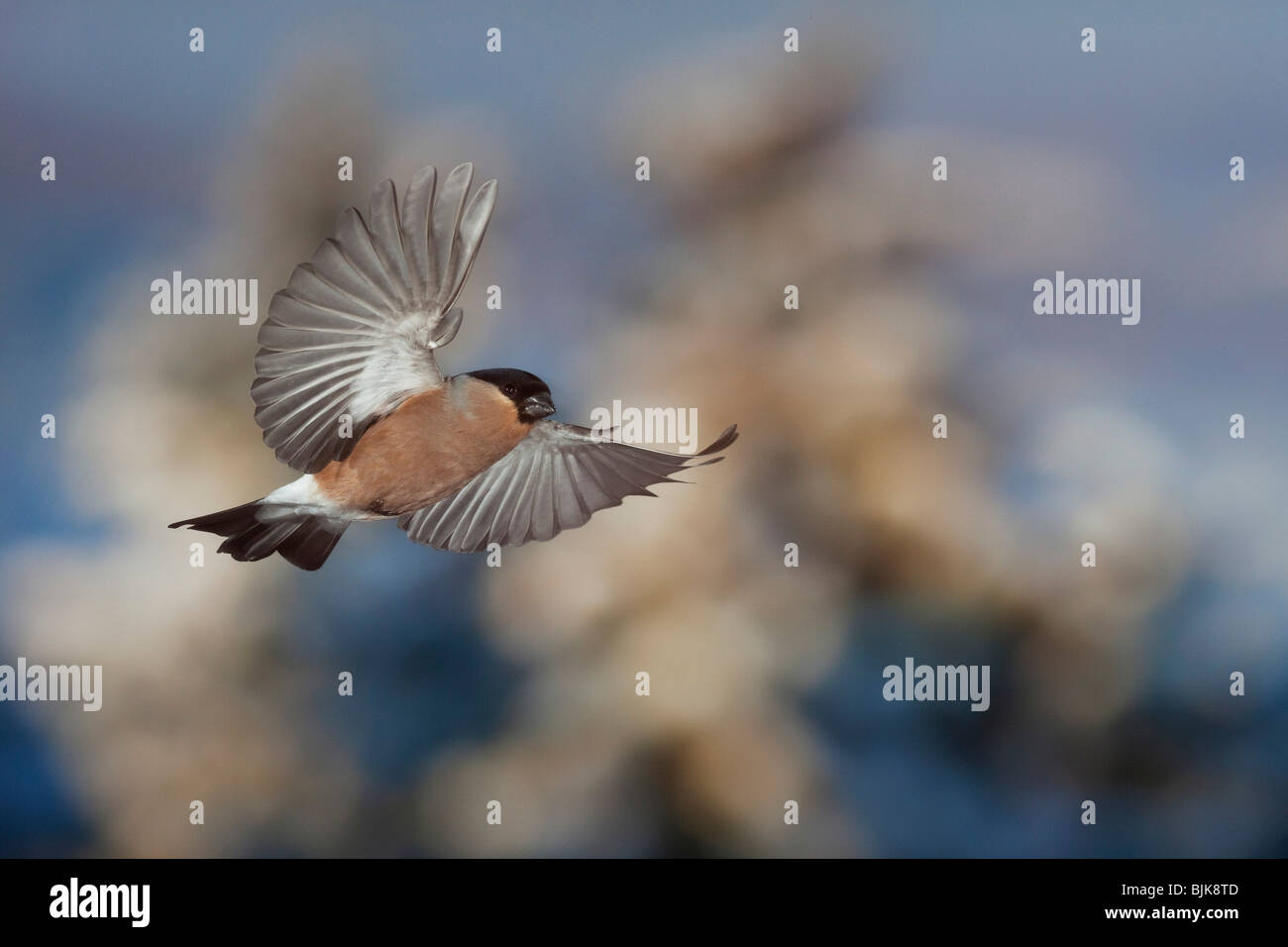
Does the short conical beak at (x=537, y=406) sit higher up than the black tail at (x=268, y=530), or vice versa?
the short conical beak at (x=537, y=406)

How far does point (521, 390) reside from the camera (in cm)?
180

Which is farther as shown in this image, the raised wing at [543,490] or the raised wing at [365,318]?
the raised wing at [543,490]

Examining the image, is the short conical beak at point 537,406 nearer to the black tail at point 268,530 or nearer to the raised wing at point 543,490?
the raised wing at point 543,490

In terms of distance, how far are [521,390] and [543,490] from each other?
0.21 metres

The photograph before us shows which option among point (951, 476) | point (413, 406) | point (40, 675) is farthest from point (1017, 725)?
point (40, 675)

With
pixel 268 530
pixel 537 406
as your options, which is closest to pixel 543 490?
pixel 537 406

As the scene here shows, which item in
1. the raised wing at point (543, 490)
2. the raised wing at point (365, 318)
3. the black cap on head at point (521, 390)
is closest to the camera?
the raised wing at point (365, 318)

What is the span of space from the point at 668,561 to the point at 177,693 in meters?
0.90

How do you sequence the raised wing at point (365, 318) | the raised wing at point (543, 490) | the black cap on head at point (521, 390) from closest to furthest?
the raised wing at point (365, 318) < the black cap on head at point (521, 390) < the raised wing at point (543, 490)

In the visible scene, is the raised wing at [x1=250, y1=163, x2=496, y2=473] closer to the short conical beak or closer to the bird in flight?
the bird in flight

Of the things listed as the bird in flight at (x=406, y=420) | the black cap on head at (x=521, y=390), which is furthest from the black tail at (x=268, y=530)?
the black cap on head at (x=521, y=390)

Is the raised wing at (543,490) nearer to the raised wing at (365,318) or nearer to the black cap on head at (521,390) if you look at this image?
the black cap on head at (521,390)

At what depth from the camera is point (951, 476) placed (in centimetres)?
220

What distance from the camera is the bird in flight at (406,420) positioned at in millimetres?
1501
